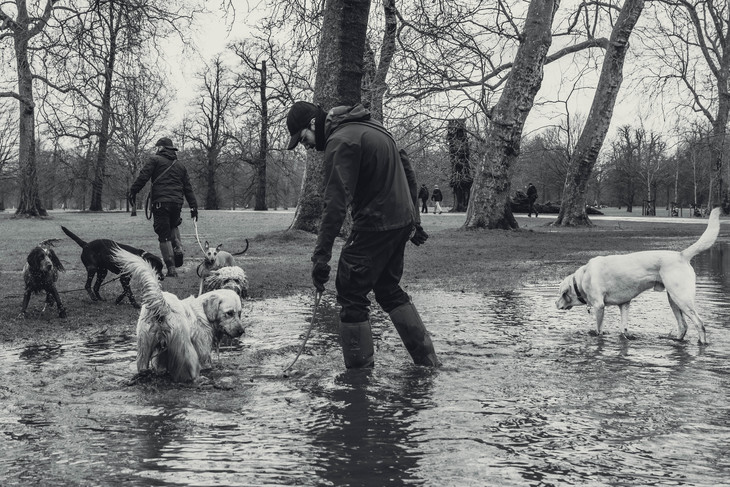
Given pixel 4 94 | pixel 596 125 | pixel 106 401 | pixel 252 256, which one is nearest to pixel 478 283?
pixel 252 256

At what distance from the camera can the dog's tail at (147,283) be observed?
197 inches

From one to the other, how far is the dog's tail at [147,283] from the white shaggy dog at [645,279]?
14.1 ft

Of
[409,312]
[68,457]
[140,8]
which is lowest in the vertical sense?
[68,457]

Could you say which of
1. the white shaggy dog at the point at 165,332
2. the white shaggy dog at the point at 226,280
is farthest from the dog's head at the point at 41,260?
the white shaggy dog at the point at 165,332

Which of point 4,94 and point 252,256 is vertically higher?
point 4,94

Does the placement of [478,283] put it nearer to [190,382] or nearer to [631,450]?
[190,382]

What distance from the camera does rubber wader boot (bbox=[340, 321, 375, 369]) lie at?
5445mm

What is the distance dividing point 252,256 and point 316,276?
10.3 metres

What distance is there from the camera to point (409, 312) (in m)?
5.66

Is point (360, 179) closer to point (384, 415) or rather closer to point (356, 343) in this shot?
point (356, 343)

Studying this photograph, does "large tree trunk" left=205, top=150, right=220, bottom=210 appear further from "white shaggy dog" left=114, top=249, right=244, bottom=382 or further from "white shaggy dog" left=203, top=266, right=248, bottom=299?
"white shaggy dog" left=114, top=249, right=244, bottom=382

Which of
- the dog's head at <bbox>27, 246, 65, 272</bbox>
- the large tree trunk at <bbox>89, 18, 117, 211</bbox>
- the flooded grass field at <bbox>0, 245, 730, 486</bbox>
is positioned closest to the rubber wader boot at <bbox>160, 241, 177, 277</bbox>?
the dog's head at <bbox>27, 246, 65, 272</bbox>

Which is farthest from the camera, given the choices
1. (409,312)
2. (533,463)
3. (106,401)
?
(409,312)

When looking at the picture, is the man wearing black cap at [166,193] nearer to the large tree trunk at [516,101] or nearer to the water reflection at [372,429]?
the water reflection at [372,429]
